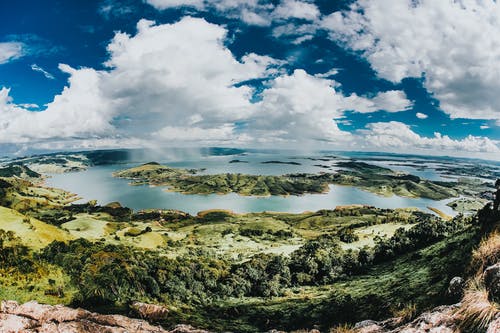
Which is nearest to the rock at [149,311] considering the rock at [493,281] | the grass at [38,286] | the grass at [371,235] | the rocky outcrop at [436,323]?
the grass at [38,286]

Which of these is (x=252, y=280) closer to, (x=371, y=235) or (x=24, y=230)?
(x=24, y=230)

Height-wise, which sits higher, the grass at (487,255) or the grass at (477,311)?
the grass at (487,255)

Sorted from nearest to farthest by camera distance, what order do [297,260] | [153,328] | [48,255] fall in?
[153,328] → [48,255] → [297,260]

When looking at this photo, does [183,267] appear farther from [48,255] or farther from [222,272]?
[48,255]

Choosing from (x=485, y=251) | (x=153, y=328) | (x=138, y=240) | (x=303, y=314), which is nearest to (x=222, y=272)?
(x=303, y=314)

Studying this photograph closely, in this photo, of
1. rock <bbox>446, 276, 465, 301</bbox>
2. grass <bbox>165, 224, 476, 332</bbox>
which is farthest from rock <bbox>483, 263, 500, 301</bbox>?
grass <bbox>165, 224, 476, 332</bbox>

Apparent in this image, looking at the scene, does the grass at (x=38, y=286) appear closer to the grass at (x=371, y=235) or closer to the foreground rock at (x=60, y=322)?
the foreground rock at (x=60, y=322)
